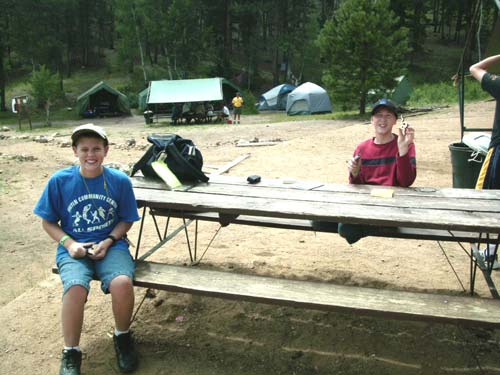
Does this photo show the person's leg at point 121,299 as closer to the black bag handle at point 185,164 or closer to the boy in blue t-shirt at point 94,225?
the boy in blue t-shirt at point 94,225

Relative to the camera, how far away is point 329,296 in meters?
2.47

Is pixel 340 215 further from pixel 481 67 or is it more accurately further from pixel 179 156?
pixel 481 67

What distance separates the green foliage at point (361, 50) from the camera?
61.5 feet

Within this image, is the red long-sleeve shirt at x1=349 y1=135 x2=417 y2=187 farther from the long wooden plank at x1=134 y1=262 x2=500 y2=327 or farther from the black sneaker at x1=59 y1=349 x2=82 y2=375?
the black sneaker at x1=59 y1=349 x2=82 y2=375

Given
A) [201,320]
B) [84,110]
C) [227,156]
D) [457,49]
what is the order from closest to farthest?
[201,320] < [227,156] < [84,110] < [457,49]

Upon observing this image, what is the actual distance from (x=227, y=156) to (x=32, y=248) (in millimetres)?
6028

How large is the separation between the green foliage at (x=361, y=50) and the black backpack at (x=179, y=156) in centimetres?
1707

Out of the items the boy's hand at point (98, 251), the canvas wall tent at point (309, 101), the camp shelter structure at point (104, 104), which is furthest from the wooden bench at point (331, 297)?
the camp shelter structure at point (104, 104)

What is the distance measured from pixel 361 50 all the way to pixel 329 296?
1819 cm

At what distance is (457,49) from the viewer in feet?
147

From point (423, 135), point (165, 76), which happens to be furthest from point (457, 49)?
point (423, 135)

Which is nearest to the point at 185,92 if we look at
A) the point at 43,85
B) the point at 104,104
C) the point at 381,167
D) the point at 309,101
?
the point at 309,101

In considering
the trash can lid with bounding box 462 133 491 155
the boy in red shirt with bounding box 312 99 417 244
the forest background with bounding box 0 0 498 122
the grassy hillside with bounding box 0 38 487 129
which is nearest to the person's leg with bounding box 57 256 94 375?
the boy in red shirt with bounding box 312 99 417 244

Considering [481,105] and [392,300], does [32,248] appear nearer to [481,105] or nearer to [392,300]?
[392,300]
